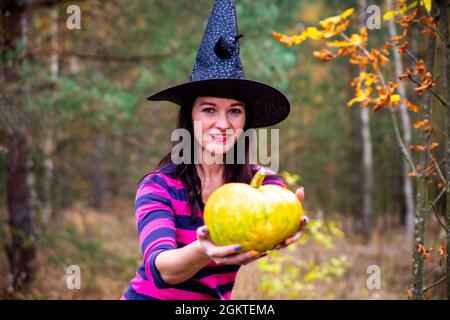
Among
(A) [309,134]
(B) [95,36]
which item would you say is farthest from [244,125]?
(A) [309,134]

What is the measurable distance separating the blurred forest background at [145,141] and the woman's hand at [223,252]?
1613 mm

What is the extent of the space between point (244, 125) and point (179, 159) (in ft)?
1.38

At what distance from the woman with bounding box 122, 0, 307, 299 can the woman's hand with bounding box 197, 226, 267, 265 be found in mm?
330

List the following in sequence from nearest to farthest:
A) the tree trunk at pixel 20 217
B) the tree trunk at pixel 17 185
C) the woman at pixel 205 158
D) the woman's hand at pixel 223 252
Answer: the woman's hand at pixel 223 252 → the woman at pixel 205 158 → the tree trunk at pixel 17 185 → the tree trunk at pixel 20 217

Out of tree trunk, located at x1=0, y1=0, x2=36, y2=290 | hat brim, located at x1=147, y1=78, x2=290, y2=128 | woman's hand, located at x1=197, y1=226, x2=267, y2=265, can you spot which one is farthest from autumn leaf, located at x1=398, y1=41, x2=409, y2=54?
tree trunk, located at x1=0, y1=0, x2=36, y2=290

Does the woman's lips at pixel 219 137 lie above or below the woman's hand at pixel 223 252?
above

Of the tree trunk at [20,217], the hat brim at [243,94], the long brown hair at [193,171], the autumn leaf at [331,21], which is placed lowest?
the tree trunk at [20,217]

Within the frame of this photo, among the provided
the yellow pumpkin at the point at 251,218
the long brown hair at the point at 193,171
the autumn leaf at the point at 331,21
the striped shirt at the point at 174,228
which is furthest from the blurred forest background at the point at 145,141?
the yellow pumpkin at the point at 251,218

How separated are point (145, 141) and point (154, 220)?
7658mm

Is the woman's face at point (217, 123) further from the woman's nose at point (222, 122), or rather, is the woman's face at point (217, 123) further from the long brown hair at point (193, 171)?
the long brown hair at point (193, 171)

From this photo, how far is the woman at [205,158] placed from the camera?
2244 millimetres

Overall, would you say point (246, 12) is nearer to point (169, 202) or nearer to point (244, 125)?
point (244, 125)

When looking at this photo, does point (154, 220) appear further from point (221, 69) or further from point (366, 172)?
point (366, 172)

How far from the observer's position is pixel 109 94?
7.02 m
